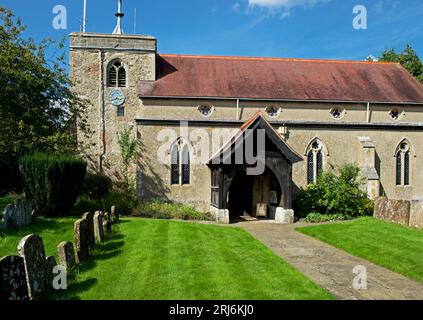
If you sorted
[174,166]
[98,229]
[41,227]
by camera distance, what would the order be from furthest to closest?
[174,166]
[41,227]
[98,229]

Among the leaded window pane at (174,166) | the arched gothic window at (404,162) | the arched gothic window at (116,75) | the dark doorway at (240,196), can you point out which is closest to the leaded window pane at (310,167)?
the dark doorway at (240,196)

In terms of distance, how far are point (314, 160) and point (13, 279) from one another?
63.5 feet

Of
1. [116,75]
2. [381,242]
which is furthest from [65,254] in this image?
[116,75]

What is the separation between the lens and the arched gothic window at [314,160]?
75.8 ft

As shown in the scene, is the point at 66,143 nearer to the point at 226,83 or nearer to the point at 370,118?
the point at 226,83

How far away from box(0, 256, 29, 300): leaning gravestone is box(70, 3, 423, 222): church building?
14638 millimetres

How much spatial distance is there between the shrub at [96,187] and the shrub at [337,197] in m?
11.1

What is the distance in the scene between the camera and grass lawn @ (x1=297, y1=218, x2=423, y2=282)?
32.6ft

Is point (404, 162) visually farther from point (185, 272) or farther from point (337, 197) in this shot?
point (185, 272)

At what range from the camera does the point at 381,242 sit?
12438 mm

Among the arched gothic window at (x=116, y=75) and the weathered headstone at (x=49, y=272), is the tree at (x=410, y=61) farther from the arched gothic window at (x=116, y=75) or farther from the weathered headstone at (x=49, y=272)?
the weathered headstone at (x=49, y=272)

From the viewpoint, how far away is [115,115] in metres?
24.6
